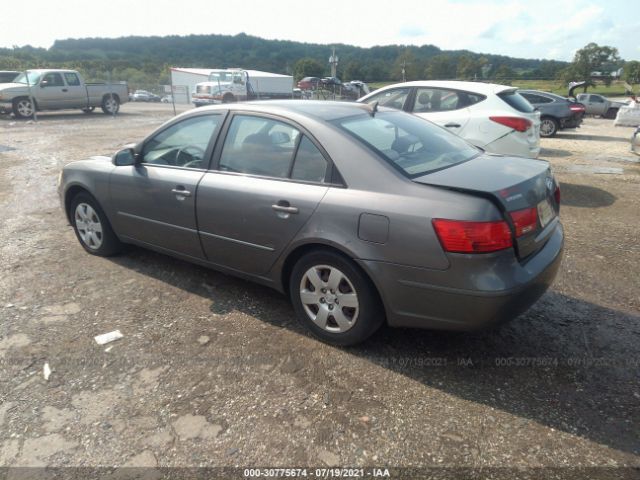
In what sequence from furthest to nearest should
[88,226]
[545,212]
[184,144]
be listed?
1. [88,226]
2. [184,144]
3. [545,212]

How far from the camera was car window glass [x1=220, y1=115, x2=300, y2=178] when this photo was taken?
3.29m

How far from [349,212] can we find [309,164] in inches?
20.2

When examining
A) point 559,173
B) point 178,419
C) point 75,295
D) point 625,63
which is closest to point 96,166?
point 75,295

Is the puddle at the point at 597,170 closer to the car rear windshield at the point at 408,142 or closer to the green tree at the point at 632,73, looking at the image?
the car rear windshield at the point at 408,142

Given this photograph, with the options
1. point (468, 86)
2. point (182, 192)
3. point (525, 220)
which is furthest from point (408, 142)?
point (468, 86)

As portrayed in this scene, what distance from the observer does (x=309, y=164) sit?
3145 millimetres

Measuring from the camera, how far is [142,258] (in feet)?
15.7

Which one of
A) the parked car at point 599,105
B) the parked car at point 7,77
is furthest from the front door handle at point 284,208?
the parked car at point 599,105

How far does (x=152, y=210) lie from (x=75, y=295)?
3.22 ft

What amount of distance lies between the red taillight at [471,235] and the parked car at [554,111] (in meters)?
13.9

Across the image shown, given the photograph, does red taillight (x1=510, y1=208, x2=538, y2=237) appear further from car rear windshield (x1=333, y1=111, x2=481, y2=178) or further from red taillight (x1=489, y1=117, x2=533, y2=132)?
red taillight (x1=489, y1=117, x2=533, y2=132)

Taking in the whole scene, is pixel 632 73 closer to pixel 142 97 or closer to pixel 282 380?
pixel 142 97

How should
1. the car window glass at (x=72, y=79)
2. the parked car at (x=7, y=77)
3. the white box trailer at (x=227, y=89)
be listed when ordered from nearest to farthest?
the car window glass at (x=72, y=79), the parked car at (x=7, y=77), the white box trailer at (x=227, y=89)

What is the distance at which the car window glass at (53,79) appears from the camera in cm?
1819
